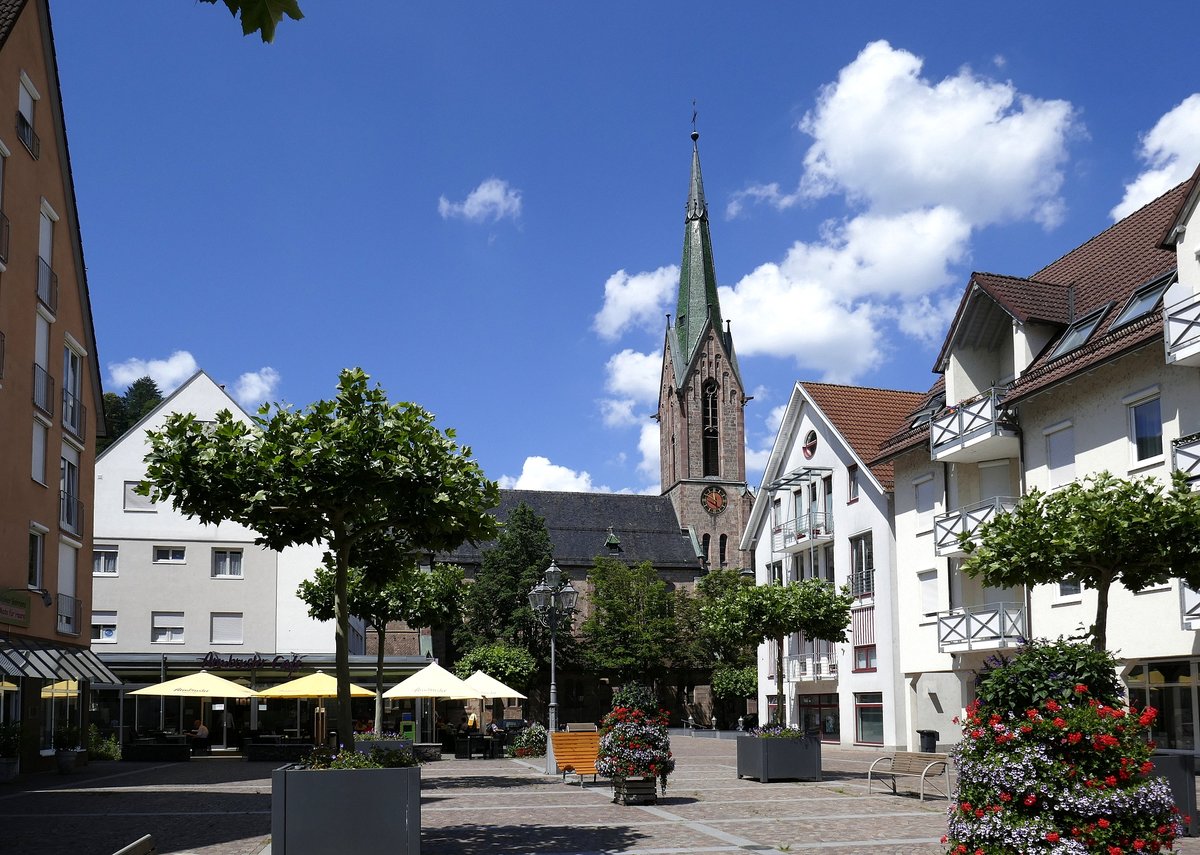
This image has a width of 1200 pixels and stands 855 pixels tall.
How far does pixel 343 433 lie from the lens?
1387cm

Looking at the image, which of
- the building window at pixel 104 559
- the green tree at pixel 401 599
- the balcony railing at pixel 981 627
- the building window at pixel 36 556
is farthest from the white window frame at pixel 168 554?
the balcony railing at pixel 981 627

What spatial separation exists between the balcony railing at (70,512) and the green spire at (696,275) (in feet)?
206

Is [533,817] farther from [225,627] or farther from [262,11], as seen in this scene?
[225,627]

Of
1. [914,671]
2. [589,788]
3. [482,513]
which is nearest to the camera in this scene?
[482,513]

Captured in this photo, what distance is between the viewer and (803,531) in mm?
43500

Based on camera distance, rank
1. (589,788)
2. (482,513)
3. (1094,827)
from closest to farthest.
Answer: (1094,827) < (482,513) < (589,788)

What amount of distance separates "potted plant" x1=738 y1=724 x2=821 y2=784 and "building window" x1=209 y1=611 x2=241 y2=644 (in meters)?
29.2

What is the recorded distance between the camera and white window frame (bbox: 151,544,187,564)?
4741cm

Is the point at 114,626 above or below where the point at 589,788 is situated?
above

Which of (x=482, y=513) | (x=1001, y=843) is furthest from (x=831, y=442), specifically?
(x=1001, y=843)

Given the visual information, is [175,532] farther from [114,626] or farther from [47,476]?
[47,476]

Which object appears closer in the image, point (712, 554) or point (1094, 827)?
point (1094, 827)

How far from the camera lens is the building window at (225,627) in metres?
47.3

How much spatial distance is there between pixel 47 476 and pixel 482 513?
1893cm
